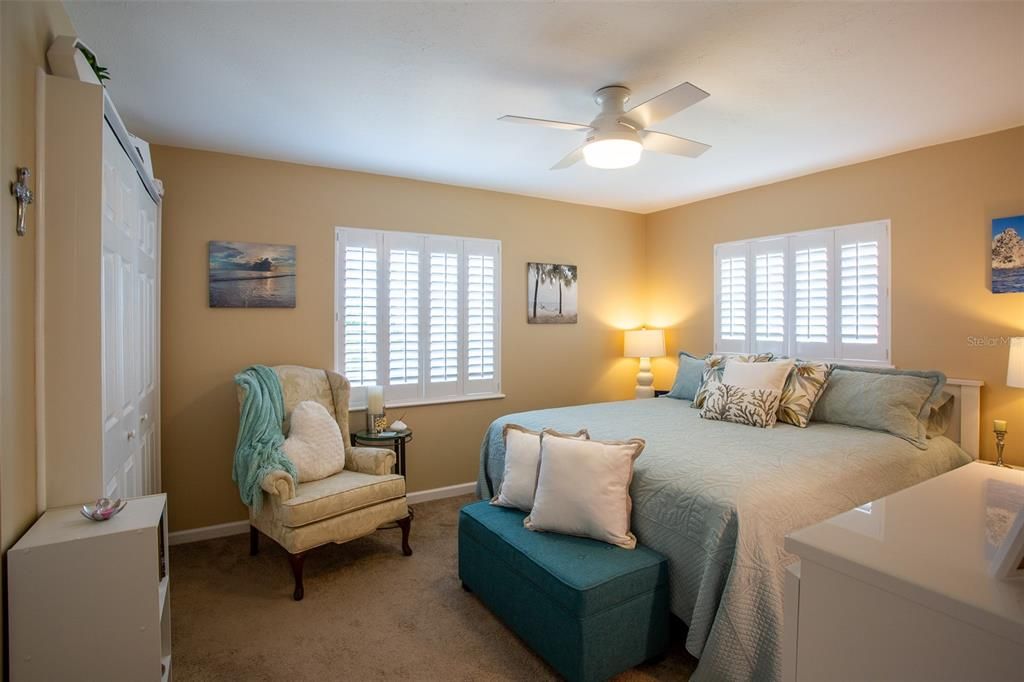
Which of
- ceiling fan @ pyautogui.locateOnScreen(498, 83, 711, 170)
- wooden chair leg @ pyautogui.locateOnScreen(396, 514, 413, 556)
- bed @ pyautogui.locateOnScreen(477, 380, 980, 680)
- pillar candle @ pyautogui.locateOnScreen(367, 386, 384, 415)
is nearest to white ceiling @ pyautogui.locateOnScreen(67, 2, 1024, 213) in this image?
ceiling fan @ pyautogui.locateOnScreen(498, 83, 711, 170)

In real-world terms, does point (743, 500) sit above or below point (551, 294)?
below

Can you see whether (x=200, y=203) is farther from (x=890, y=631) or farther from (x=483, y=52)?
(x=890, y=631)

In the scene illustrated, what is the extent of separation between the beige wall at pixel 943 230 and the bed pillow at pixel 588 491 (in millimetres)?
2344

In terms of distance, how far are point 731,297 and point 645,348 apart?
870 millimetres

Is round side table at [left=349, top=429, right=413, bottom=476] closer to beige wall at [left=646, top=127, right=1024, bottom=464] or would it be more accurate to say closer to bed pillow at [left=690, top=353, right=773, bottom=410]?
bed pillow at [left=690, top=353, right=773, bottom=410]

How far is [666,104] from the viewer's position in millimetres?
2227

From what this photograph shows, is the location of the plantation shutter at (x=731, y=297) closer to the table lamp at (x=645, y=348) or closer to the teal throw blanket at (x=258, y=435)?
the table lamp at (x=645, y=348)

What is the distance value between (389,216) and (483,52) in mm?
2017

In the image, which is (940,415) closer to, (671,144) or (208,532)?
(671,144)

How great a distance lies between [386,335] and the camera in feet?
13.1

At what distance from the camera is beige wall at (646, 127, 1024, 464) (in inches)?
120

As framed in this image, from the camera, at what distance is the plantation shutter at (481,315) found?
4.36 m

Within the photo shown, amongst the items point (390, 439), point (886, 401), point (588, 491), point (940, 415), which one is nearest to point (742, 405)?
point (886, 401)

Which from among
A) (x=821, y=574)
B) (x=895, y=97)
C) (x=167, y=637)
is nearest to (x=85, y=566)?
(x=167, y=637)
